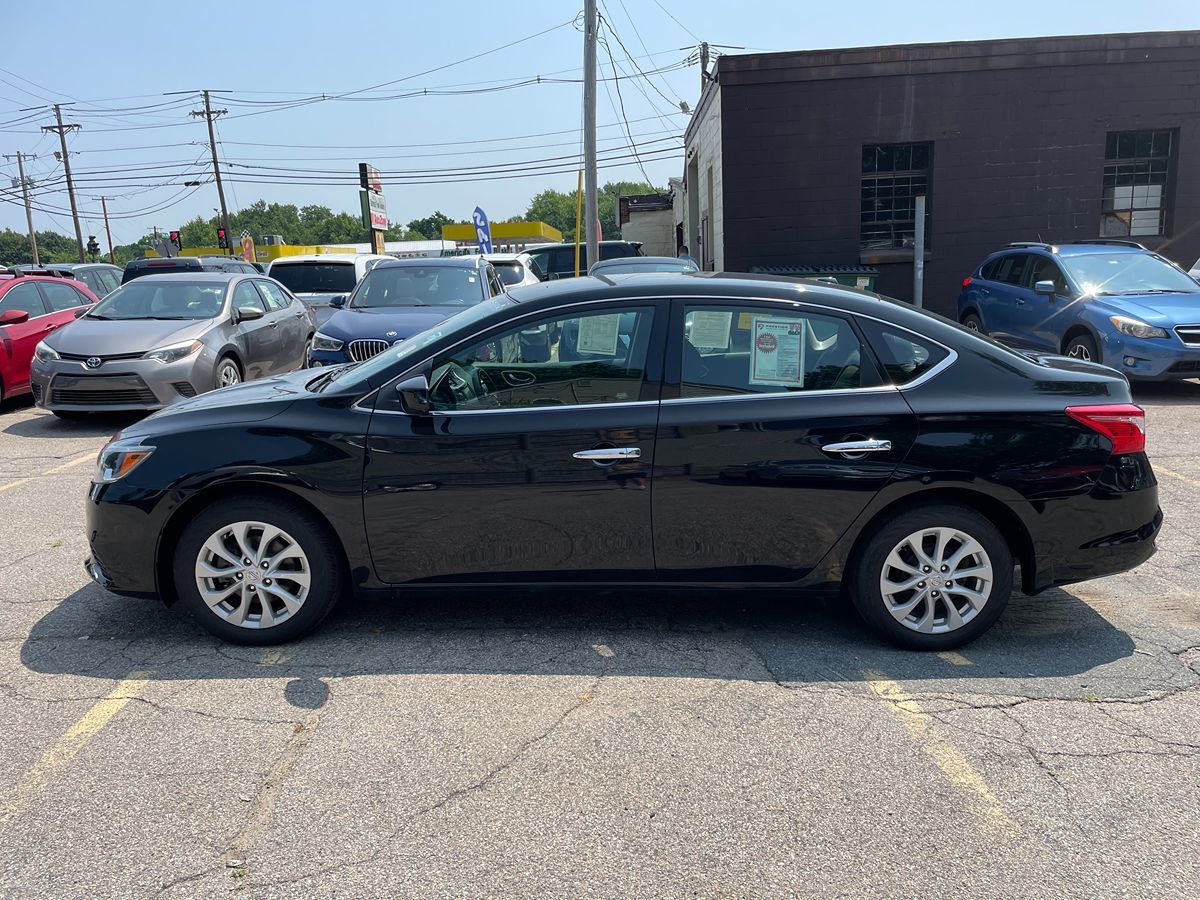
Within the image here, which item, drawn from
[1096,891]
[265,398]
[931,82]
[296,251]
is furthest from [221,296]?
[296,251]

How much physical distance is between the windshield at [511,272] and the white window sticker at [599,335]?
1065cm

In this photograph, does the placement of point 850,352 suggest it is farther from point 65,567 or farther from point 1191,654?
point 65,567

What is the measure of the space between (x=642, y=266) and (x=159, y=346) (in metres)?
6.73

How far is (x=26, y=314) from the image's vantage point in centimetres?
1095

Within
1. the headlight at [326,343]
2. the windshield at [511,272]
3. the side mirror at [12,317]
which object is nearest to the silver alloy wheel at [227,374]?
the headlight at [326,343]

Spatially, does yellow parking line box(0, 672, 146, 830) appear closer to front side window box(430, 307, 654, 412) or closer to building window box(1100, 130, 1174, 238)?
front side window box(430, 307, 654, 412)

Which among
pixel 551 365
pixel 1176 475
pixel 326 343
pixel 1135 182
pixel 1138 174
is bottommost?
pixel 1176 475

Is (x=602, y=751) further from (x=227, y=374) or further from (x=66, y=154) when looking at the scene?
(x=66, y=154)

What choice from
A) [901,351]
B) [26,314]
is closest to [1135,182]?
[901,351]

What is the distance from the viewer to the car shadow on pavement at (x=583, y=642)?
4.09 meters

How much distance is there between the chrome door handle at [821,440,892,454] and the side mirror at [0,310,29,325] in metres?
10.1

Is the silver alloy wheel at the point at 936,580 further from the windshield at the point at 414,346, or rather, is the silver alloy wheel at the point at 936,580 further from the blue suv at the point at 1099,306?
the blue suv at the point at 1099,306

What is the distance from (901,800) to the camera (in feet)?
10.2

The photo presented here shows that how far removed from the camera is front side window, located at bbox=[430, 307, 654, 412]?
4.21 meters
